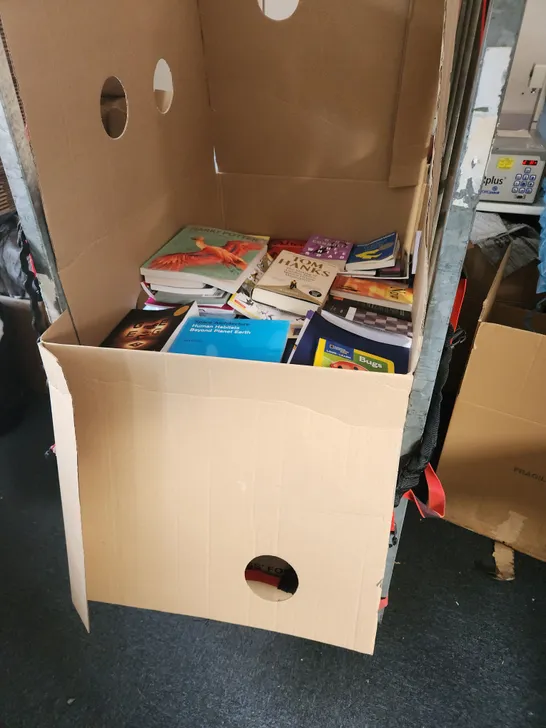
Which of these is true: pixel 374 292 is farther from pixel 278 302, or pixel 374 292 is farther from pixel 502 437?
pixel 502 437

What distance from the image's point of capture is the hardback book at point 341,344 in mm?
736

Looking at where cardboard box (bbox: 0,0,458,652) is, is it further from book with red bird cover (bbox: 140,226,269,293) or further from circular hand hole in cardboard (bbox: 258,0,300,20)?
circular hand hole in cardboard (bbox: 258,0,300,20)

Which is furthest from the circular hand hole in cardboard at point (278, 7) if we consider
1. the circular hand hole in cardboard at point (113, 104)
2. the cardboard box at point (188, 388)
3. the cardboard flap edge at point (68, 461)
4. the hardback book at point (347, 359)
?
the cardboard flap edge at point (68, 461)

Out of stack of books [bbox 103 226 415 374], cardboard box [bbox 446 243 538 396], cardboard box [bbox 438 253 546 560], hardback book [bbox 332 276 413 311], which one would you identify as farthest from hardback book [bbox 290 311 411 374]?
cardboard box [bbox 446 243 538 396]

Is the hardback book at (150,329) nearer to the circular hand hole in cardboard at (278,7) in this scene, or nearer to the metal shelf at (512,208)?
the circular hand hole in cardboard at (278,7)

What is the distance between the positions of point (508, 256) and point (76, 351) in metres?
1.10

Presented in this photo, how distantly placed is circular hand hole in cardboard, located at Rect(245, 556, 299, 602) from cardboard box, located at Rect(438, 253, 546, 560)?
1.65 feet

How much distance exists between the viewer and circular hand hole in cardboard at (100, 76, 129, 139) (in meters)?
0.83

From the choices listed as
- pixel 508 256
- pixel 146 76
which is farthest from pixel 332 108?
pixel 508 256

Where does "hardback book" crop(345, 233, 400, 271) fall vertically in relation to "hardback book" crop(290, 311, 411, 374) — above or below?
above

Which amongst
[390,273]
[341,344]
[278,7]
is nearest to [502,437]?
[390,273]

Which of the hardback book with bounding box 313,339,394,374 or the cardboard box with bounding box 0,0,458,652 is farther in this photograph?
the hardback book with bounding box 313,339,394,374

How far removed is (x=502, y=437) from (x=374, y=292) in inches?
18.0

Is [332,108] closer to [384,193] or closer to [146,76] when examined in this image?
[384,193]
